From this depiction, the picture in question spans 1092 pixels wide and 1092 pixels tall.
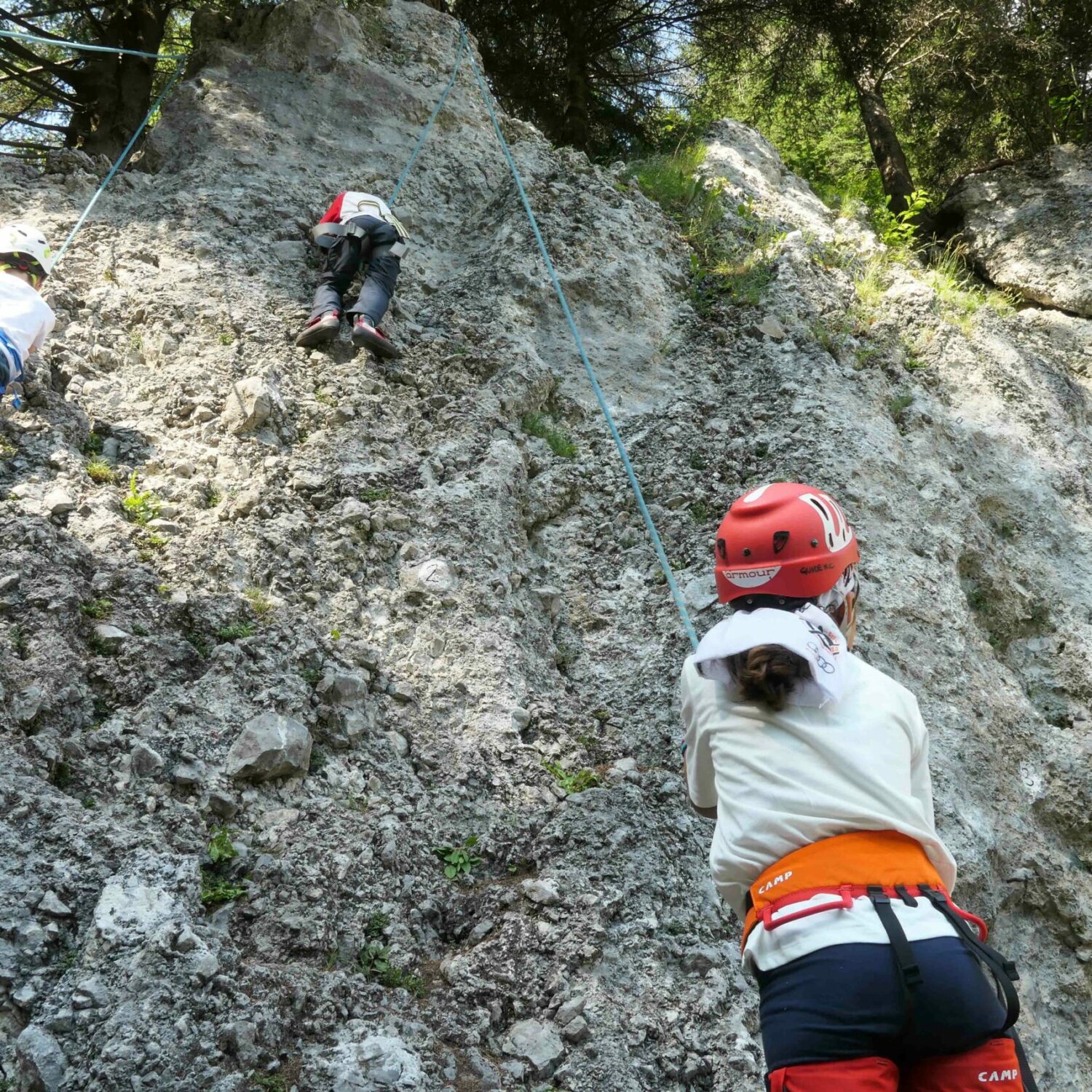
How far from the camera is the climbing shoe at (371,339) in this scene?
5566mm

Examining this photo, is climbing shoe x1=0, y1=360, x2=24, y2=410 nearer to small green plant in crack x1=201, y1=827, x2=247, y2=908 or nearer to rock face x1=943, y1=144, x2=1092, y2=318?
small green plant in crack x1=201, y1=827, x2=247, y2=908

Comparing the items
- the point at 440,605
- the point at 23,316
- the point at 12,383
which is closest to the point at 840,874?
→ the point at 440,605

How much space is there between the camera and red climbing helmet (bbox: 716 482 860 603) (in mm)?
2514

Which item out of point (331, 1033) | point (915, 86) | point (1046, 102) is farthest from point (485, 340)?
point (1046, 102)

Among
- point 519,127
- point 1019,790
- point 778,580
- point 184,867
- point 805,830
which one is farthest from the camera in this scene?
point 519,127

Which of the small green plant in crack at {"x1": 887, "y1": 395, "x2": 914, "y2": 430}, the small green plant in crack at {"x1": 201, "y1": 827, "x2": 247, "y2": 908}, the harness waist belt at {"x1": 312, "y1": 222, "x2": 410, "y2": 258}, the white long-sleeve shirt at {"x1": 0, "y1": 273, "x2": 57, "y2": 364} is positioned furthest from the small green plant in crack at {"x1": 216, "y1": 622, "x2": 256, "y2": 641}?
the small green plant in crack at {"x1": 887, "y1": 395, "x2": 914, "y2": 430}

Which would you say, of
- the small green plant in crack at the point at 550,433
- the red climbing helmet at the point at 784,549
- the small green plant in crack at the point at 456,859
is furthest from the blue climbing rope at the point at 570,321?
the red climbing helmet at the point at 784,549

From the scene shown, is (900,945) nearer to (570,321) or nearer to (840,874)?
(840,874)

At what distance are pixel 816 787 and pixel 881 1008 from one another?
18.0 inches

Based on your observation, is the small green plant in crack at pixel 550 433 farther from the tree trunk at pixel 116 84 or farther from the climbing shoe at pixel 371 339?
the tree trunk at pixel 116 84

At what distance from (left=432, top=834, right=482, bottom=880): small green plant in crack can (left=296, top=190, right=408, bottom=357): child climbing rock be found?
10.0 ft

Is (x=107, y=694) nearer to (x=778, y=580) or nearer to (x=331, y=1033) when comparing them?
(x=331, y=1033)

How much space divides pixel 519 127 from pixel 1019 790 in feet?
21.9

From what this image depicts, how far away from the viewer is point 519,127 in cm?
856
